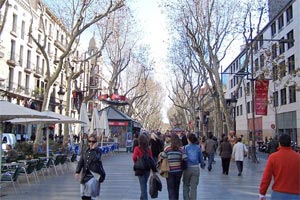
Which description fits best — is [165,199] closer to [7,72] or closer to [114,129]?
[114,129]

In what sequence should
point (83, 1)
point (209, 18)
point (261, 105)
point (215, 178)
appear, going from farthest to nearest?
1. point (209, 18)
2. point (261, 105)
3. point (83, 1)
4. point (215, 178)

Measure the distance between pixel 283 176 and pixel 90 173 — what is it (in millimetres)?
3854

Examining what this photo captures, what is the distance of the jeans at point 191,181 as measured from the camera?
8.15 meters

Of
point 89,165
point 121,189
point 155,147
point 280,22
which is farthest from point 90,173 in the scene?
point 280,22

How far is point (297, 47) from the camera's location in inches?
1515

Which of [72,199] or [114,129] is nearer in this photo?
[72,199]

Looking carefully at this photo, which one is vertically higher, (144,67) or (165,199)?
(144,67)

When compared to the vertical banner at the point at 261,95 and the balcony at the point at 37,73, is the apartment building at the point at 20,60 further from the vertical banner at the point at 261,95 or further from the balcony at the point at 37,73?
the vertical banner at the point at 261,95

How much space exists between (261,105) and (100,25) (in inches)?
591

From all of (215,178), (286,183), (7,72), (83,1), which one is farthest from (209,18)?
(7,72)

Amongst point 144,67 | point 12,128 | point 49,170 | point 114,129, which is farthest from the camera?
point 144,67

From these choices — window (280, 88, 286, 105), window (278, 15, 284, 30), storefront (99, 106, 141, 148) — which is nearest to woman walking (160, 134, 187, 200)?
storefront (99, 106, 141, 148)

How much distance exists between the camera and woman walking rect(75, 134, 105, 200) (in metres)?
7.19

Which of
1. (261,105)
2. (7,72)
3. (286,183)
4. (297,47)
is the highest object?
(297,47)
